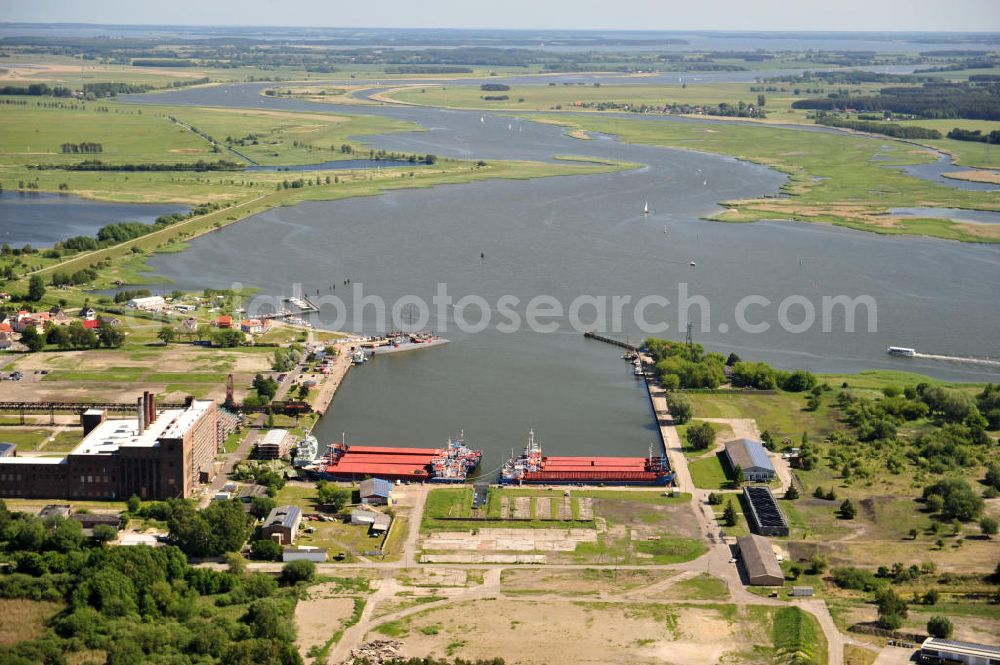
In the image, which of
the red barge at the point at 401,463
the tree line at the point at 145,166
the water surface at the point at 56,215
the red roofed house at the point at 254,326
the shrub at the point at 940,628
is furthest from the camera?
the tree line at the point at 145,166

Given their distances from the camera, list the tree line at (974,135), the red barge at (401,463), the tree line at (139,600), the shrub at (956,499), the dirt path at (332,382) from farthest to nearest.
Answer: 1. the tree line at (974,135)
2. the dirt path at (332,382)
3. the red barge at (401,463)
4. the shrub at (956,499)
5. the tree line at (139,600)

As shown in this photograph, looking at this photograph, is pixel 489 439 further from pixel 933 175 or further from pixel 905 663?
pixel 933 175

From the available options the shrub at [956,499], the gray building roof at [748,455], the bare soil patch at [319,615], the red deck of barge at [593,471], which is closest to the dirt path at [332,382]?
the red deck of barge at [593,471]

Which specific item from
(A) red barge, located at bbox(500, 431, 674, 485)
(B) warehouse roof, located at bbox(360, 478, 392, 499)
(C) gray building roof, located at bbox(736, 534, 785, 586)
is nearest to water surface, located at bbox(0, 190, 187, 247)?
(B) warehouse roof, located at bbox(360, 478, 392, 499)

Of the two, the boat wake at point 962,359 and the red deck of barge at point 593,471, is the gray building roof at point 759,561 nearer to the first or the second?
the red deck of barge at point 593,471

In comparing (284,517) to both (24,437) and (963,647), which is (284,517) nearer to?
(24,437)

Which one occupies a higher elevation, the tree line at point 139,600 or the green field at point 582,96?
the green field at point 582,96

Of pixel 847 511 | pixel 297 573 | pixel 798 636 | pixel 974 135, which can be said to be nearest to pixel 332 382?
pixel 297 573

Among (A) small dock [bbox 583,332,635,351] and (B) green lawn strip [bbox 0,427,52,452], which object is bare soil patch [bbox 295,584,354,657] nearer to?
(B) green lawn strip [bbox 0,427,52,452]
